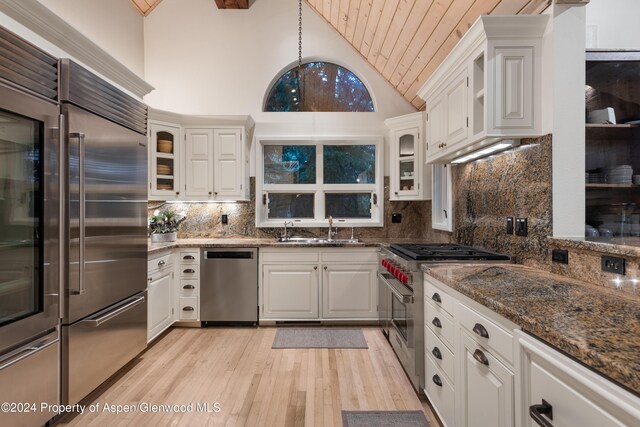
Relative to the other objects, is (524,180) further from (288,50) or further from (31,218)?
(288,50)

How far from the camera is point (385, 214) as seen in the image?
12.9ft

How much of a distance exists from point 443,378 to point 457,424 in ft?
0.75

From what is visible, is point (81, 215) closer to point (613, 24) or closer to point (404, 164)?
point (404, 164)

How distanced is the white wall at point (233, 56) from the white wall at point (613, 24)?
6.48ft

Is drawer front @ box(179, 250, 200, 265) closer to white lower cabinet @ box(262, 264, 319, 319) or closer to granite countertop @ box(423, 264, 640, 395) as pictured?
white lower cabinet @ box(262, 264, 319, 319)

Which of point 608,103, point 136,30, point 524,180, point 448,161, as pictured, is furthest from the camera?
point 136,30

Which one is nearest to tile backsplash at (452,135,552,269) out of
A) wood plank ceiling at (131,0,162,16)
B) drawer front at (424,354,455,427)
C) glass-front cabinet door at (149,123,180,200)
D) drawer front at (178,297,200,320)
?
drawer front at (424,354,455,427)

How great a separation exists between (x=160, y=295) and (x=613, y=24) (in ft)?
13.9

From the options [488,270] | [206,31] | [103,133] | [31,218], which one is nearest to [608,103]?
[488,270]

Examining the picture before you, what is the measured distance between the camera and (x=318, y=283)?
3.38 metres

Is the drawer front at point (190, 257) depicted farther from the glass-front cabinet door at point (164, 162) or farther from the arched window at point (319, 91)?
the arched window at point (319, 91)

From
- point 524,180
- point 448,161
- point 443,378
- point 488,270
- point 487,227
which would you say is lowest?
point 443,378

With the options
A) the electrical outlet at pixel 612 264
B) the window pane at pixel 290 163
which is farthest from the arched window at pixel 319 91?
the electrical outlet at pixel 612 264

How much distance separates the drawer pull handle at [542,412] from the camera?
91cm
